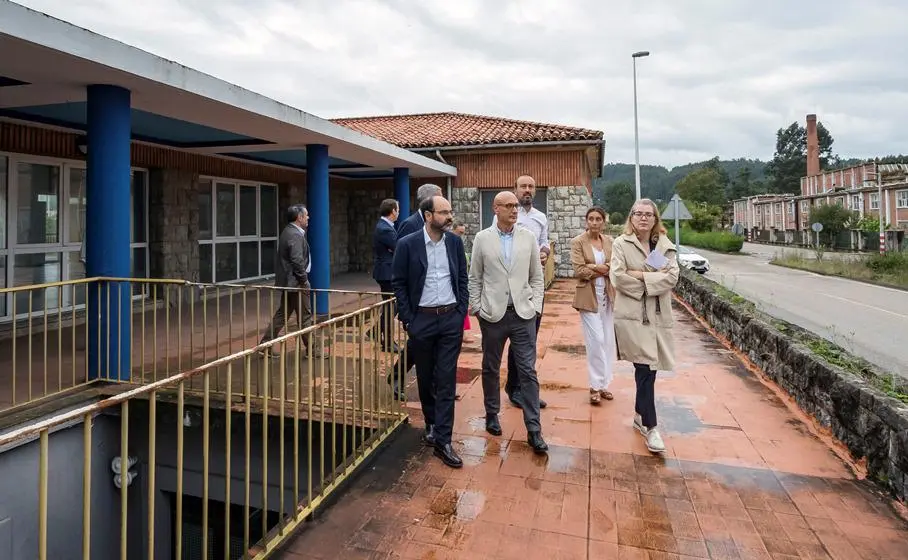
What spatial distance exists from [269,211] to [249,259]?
4.24 feet

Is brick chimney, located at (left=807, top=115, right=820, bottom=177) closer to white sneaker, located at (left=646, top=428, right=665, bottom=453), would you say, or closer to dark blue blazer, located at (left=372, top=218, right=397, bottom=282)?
dark blue blazer, located at (left=372, top=218, right=397, bottom=282)

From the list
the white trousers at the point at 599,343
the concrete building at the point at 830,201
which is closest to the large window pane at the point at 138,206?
the white trousers at the point at 599,343

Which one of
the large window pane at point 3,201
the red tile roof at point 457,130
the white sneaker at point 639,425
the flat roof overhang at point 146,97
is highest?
the red tile roof at point 457,130

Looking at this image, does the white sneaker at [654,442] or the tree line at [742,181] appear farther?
the tree line at [742,181]

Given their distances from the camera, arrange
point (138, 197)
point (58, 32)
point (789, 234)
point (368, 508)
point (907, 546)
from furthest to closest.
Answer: point (789, 234), point (138, 197), point (58, 32), point (368, 508), point (907, 546)

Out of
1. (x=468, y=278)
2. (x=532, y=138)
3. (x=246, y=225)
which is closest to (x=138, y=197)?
(x=246, y=225)

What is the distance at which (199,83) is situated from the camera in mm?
4984

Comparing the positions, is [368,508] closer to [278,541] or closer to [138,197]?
[278,541]

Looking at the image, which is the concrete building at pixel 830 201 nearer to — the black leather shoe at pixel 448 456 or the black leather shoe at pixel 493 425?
the black leather shoe at pixel 493 425

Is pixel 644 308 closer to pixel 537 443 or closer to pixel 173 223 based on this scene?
pixel 537 443

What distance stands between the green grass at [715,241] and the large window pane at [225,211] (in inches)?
1431

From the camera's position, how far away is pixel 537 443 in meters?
3.65

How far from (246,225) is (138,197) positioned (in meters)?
2.75

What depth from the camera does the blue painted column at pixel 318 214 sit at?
810 centimetres
